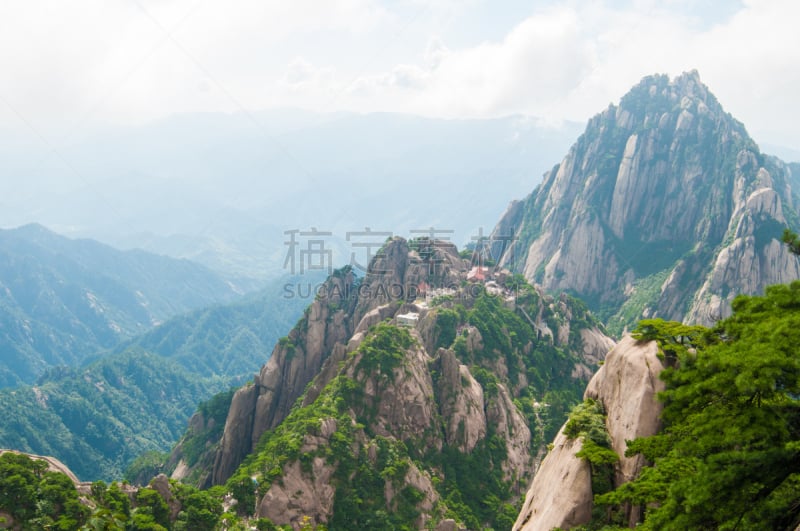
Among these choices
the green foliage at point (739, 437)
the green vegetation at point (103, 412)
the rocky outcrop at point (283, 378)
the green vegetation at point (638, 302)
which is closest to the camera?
the green foliage at point (739, 437)

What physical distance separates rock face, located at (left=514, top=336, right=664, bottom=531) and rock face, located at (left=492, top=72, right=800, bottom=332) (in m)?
106

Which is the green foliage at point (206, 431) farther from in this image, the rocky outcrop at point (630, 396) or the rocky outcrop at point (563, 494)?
the rocky outcrop at point (630, 396)

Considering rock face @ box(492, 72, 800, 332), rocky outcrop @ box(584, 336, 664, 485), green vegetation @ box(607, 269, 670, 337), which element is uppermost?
rock face @ box(492, 72, 800, 332)

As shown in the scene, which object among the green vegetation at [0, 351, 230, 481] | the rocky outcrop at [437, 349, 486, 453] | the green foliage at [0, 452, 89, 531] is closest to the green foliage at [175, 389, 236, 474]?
the rocky outcrop at [437, 349, 486, 453]

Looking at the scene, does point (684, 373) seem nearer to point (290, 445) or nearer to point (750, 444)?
point (750, 444)

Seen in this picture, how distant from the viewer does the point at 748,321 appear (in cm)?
1866

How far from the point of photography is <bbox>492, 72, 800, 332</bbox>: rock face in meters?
122

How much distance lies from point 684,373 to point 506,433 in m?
44.6

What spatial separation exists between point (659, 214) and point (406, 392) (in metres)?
131

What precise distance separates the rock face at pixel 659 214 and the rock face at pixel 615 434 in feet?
348

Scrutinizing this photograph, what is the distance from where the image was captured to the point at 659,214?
15700 centimetres

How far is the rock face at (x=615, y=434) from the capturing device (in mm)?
21938

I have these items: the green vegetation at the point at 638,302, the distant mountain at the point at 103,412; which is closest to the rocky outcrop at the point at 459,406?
the green vegetation at the point at 638,302

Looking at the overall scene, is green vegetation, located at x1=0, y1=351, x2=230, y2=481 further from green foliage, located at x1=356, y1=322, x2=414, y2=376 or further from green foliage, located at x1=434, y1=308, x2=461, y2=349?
green foliage, located at x1=356, y1=322, x2=414, y2=376
